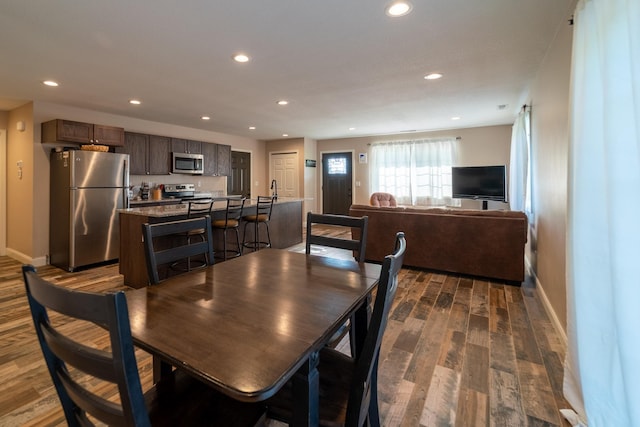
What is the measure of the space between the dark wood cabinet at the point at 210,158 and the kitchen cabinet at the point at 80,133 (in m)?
1.81

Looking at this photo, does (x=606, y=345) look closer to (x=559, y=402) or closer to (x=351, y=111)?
(x=559, y=402)

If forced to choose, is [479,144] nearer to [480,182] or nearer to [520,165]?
[480,182]

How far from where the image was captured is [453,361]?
6.98ft

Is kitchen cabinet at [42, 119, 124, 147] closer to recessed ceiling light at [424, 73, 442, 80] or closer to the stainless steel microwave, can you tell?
the stainless steel microwave

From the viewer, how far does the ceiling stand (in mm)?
2143

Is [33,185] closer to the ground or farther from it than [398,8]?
closer to the ground

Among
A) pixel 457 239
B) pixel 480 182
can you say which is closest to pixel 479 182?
pixel 480 182

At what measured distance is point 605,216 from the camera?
1407mm

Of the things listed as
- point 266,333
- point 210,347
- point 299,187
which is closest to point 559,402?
point 266,333

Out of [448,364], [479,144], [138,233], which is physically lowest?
[448,364]

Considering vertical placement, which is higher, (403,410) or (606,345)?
(606,345)

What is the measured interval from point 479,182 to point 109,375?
21.6 ft

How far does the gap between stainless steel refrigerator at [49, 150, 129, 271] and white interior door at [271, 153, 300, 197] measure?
414cm

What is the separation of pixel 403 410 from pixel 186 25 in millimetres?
2996
